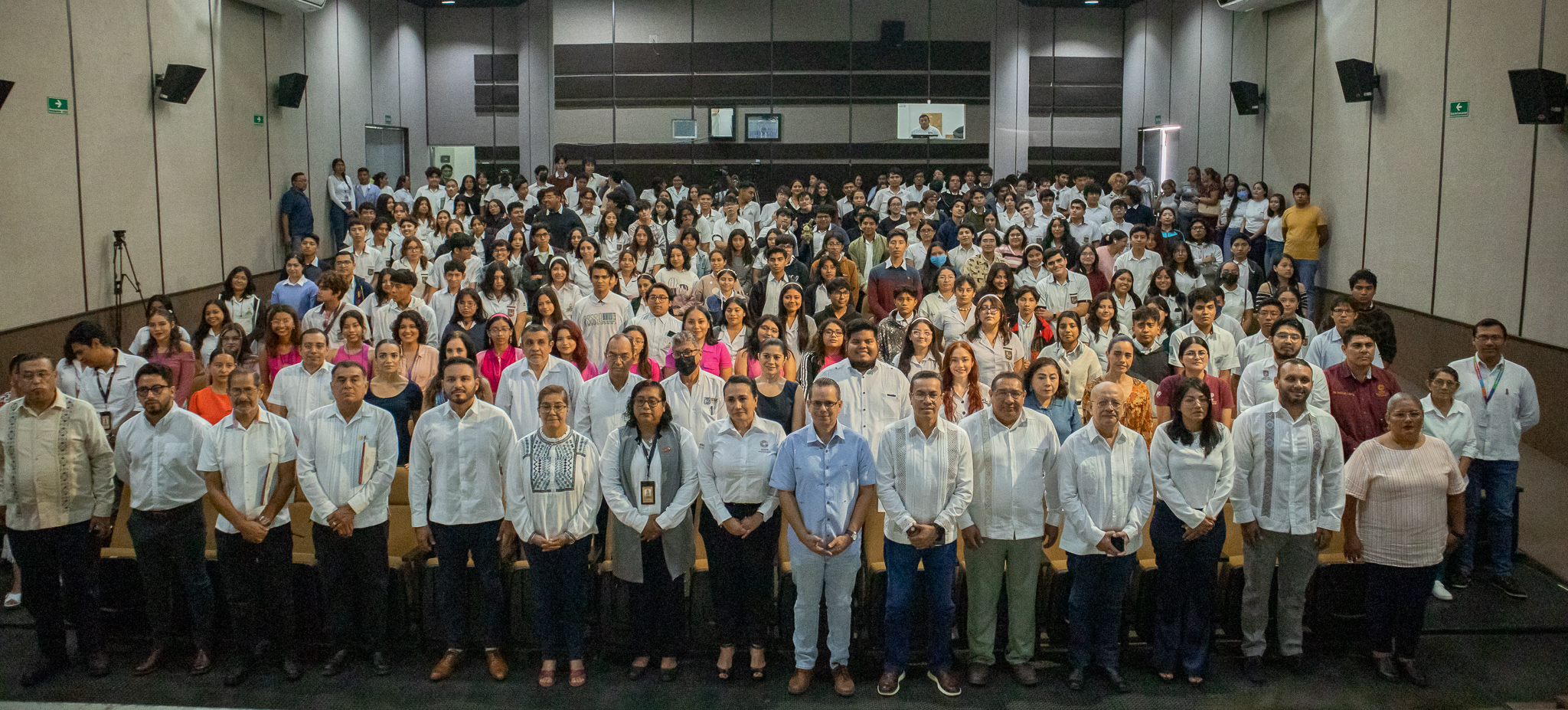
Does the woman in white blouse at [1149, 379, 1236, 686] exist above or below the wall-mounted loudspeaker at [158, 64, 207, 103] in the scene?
below

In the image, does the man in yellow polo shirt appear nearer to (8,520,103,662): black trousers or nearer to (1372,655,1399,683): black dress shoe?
(1372,655,1399,683): black dress shoe

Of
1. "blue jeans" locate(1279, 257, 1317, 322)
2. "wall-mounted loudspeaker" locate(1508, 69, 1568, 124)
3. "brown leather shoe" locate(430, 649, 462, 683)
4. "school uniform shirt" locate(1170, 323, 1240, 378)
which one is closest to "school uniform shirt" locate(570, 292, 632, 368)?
"brown leather shoe" locate(430, 649, 462, 683)

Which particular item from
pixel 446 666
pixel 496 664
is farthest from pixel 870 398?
pixel 446 666

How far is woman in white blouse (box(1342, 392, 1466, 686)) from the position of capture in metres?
5.19

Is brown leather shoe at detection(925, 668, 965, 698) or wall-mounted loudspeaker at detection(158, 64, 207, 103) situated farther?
wall-mounted loudspeaker at detection(158, 64, 207, 103)

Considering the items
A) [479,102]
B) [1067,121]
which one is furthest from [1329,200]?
[479,102]

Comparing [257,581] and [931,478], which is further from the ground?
[931,478]

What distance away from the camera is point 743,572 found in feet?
17.2

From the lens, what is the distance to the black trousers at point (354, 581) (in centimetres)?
522

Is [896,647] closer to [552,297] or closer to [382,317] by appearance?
[552,297]

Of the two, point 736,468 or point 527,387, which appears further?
point 527,387

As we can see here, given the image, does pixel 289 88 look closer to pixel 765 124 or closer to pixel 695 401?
pixel 765 124

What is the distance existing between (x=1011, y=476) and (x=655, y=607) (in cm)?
181

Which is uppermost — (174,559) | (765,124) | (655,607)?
(765,124)
